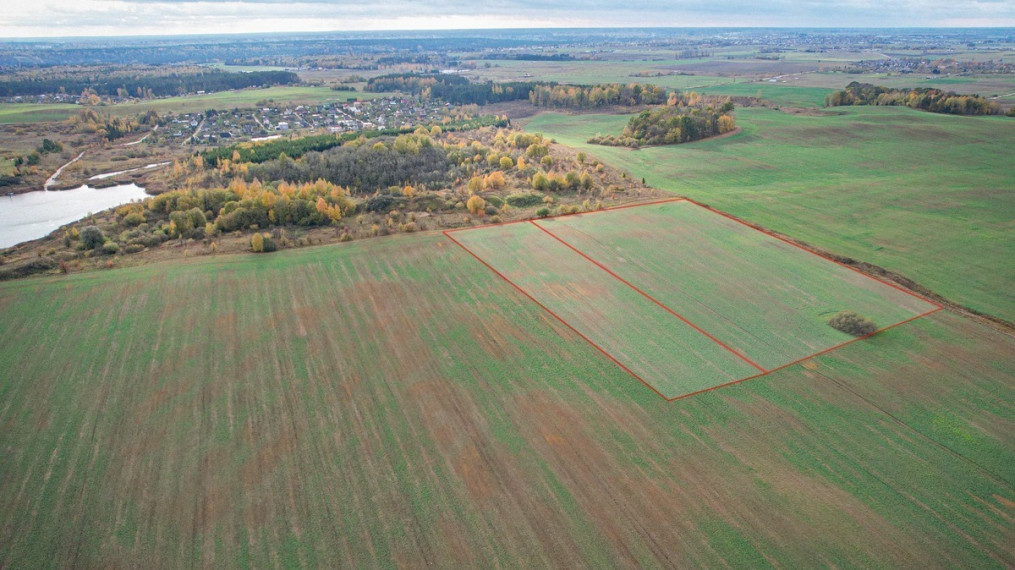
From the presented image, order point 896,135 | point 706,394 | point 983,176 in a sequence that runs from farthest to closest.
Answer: point 896,135 < point 983,176 < point 706,394

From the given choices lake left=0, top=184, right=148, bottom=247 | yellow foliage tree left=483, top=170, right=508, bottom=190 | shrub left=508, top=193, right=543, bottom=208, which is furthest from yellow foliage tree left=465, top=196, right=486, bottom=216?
lake left=0, top=184, right=148, bottom=247

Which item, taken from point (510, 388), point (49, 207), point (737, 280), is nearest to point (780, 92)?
point (737, 280)

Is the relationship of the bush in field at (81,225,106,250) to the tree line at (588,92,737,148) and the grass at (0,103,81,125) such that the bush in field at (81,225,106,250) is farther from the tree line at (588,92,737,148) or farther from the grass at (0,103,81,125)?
the grass at (0,103,81,125)

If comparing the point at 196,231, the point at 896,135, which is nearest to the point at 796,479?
the point at 196,231

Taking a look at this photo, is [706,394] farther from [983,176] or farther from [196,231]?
[983,176]

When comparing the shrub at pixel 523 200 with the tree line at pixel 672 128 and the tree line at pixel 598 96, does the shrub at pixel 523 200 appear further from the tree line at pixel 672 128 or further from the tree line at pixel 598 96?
the tree line at pixel 598 96

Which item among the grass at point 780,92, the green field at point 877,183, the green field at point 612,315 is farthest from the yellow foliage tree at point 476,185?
the grass at point 780,92


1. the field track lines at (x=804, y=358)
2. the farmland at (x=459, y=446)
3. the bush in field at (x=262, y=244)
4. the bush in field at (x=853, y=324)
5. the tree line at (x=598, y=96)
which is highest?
the tree line at (x=598, y=96)
